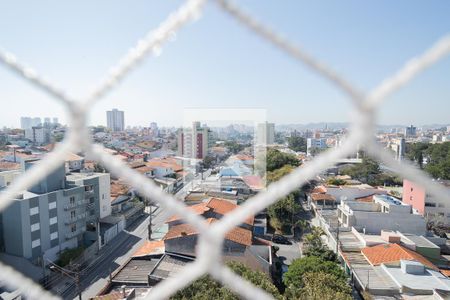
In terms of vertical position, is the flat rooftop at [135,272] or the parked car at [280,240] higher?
the flat rooftop at [135,272]

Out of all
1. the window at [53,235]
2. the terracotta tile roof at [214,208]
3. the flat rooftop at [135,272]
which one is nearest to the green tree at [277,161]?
the terracotta tile roof at [214,208]

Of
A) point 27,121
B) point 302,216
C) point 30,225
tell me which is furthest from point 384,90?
point 27,121

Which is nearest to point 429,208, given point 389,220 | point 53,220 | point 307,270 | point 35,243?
point 389,220

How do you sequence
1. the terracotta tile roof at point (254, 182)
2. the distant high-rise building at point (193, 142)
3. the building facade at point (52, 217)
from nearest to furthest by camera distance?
the building facade at point (52, 217) < the terracotta tile roof at point (254, 182) < the distant high-rise building at point (193, 142)

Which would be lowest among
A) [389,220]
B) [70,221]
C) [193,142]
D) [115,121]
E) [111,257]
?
[111,257]

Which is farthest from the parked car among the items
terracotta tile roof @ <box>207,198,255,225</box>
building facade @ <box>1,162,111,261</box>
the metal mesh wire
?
the metal mesh wire

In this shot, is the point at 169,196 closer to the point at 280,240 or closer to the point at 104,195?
the point at 280,240

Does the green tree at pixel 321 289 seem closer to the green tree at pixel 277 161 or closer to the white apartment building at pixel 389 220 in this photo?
the white apartment building at pixel 389 220
